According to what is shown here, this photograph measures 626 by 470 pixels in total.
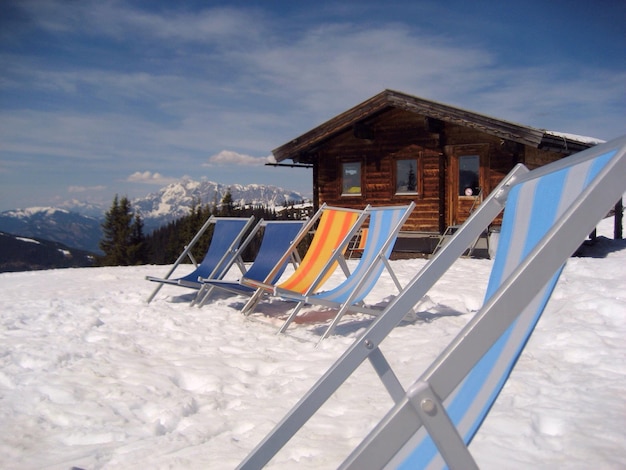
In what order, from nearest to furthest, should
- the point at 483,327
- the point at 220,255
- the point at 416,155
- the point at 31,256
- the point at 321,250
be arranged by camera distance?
the point at 483,327 < the point at 321,250 < the point at 220,255 < the point at 416,155 < the point at 31,256

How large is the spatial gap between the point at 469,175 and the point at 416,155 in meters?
1.39

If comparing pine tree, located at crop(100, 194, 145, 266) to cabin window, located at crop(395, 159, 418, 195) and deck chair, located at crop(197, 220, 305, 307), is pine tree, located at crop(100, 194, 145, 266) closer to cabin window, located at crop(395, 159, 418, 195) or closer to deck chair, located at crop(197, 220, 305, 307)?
cabin window, located at crop(395, 159, 418, 195)

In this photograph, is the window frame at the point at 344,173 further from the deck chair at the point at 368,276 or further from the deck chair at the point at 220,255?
the deck chair at the point at 368,276

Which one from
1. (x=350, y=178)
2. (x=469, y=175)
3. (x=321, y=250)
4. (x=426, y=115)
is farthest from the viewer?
(x=350, y=178)

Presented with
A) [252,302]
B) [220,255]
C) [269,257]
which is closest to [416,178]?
[220,255]

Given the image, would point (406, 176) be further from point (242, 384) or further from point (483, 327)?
point (483, 327)

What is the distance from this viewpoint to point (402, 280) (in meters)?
6.70

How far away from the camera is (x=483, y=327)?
988 mm

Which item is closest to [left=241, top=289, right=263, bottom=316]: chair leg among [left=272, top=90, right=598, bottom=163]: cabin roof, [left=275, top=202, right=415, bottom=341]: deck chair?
[left=275, top=202, right=415, bottom=341]: deck chair

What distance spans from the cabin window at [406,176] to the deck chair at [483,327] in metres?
11.6

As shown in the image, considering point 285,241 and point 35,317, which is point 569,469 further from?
point 35,317

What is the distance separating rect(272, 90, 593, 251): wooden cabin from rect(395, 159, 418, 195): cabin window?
3 centimetres

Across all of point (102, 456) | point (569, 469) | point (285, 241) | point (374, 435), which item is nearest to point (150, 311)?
point (285, 241)

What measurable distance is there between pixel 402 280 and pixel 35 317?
4161 mm
